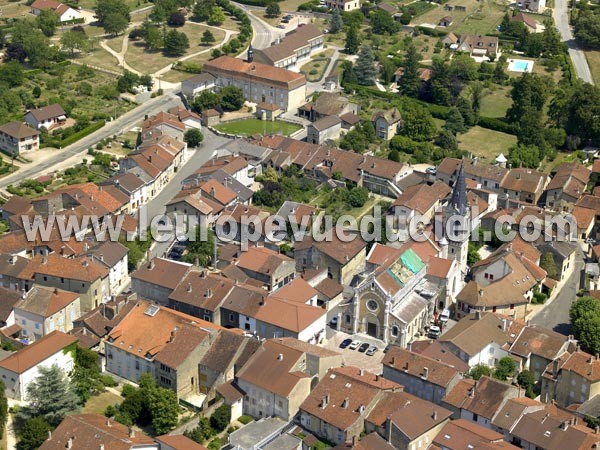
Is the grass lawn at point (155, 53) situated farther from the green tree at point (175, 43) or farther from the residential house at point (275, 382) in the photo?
the residential house at point (275, 382)

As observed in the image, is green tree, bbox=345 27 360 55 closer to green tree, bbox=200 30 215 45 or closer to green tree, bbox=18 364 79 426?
green tree, bbox=200 30 215 45

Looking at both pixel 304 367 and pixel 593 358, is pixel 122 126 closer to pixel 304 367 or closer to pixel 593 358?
pixel 304 367

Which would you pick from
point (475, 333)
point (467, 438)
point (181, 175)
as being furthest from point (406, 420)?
point (181, 175)

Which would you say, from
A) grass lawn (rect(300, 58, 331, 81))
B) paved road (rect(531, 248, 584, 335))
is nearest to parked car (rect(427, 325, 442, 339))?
paved road (rect(531, 248, 584, 335))

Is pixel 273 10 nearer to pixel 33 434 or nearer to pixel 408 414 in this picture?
pixel 408 414

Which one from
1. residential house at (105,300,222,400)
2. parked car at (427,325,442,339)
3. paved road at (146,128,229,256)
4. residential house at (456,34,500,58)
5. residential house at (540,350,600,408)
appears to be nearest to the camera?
residential house at (540,350,600,408)

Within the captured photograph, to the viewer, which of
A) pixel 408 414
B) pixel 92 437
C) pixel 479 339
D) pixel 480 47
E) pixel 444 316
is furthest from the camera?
→ pixel 480 47
